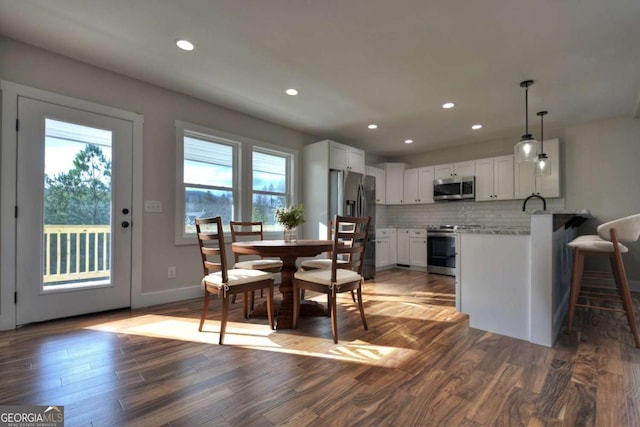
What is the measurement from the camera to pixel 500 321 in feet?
7.94

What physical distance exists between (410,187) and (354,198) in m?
1.91

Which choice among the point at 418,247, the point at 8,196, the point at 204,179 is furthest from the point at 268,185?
the point at 418,247

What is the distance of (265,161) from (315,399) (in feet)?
11.4

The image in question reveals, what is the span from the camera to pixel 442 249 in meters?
5.14

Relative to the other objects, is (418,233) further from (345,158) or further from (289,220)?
(289,220)

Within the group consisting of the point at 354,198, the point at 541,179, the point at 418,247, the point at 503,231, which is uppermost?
the point at 541,179

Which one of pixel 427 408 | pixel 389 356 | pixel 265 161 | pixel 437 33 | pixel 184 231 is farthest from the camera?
pixel 265 161

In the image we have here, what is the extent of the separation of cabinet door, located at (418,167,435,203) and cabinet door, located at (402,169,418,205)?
9 centimetres

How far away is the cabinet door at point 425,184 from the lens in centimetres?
576

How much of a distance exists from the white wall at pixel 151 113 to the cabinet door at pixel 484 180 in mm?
4180

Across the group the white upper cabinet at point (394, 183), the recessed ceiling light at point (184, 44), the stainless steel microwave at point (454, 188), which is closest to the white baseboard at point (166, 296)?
the recessed ceiling light at point (184, 44)

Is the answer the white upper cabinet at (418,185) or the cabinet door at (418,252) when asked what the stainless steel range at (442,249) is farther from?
the white upper cabinet at (418,185)

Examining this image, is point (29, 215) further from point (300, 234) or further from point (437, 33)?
point (437, 33)

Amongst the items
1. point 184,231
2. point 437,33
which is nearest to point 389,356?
point 437,33
